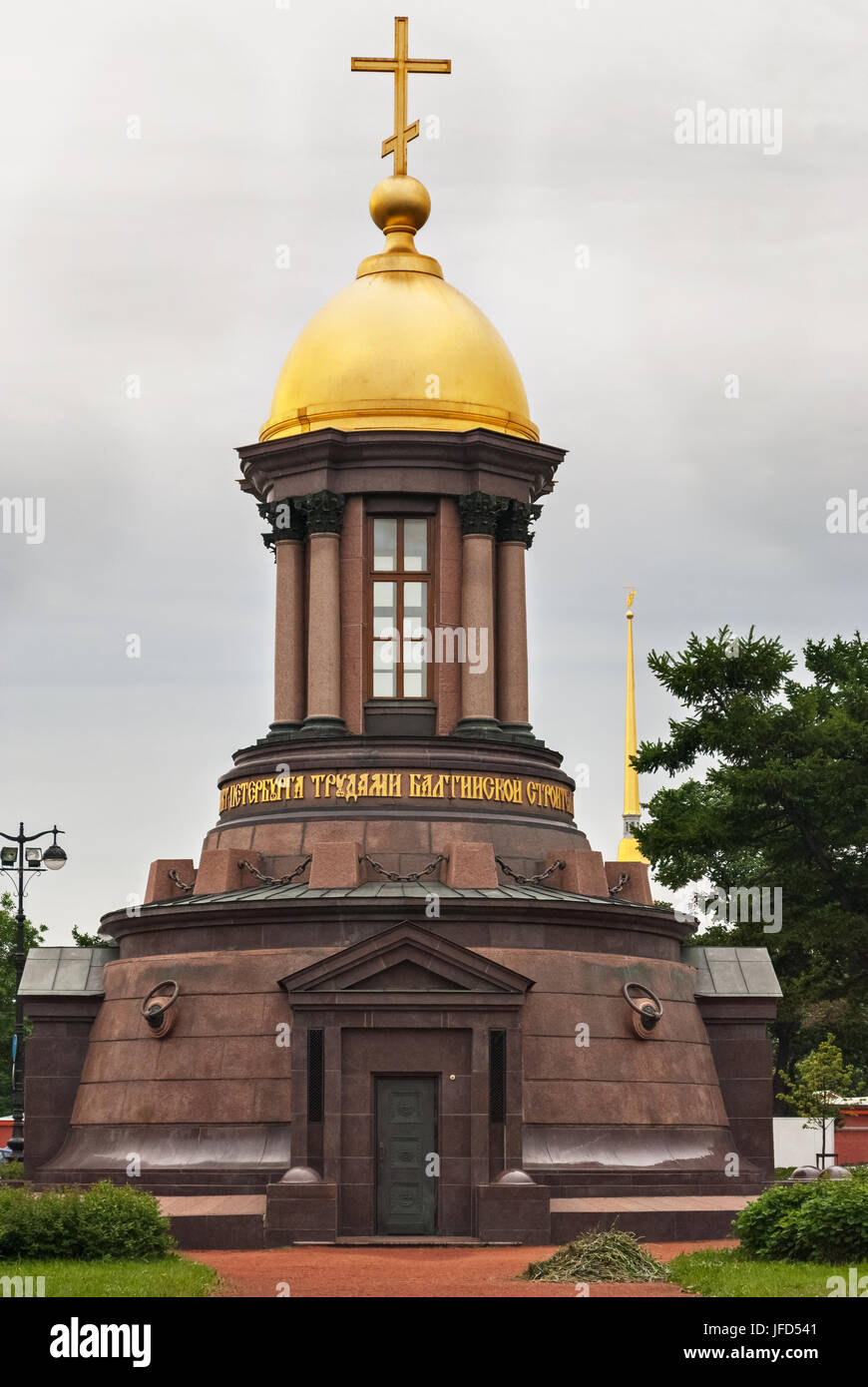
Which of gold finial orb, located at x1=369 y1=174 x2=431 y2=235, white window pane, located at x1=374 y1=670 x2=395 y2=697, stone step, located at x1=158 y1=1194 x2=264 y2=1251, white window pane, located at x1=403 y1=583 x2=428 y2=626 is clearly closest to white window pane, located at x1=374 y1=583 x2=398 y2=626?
white window pane, located at x1=403 y1=583 x2=428 y2=626

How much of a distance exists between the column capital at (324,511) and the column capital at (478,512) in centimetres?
217

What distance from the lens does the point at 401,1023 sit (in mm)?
31906

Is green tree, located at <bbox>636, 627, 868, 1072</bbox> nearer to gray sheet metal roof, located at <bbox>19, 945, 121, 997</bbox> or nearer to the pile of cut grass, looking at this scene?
gray sheet metal roof, located at <bbox>19, 945, 121, 997</bbox>

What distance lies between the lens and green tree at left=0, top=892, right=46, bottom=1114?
83625mm

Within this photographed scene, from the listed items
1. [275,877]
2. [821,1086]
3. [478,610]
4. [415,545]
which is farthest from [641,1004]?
[821,1086]

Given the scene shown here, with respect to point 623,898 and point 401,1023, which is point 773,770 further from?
point 401,1023

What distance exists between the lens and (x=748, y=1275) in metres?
23.9

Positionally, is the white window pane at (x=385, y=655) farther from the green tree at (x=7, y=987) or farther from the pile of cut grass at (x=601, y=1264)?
the green tree at (x=7, y=987)

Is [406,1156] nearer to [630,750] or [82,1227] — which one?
[82,1227]

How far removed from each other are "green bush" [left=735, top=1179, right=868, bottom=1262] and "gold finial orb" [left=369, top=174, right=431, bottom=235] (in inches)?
875

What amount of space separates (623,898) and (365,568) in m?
7.42

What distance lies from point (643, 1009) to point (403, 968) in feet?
14.9

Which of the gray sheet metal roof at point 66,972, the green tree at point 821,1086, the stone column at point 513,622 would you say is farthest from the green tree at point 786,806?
the gray sheet metal roof at point 66,972

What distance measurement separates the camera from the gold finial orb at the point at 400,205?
4241cm
